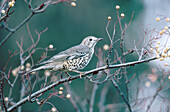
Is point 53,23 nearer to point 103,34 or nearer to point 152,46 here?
point 103,34

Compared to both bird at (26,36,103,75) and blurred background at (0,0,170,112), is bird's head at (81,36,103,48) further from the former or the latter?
blurred background at (0,0,170,112)

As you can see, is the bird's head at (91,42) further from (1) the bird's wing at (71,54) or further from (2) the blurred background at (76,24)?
(2) the blurred background at (76,24)

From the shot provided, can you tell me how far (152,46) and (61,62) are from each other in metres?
1.71

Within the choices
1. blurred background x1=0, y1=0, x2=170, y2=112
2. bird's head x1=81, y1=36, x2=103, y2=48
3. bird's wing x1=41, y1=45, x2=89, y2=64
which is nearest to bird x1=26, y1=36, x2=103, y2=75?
bird's wing x1=41, y1=45, x2=89, y2=64

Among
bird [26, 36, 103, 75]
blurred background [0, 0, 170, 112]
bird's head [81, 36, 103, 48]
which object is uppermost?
blurred background [0, 0, 170, 112]

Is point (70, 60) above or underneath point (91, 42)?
underneath

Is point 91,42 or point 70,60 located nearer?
point 70,60

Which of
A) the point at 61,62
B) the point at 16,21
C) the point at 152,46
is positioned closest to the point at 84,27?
the point at 16,21

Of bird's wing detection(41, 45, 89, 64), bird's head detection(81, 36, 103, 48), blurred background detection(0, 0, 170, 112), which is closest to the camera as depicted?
bird's wing detection(41, 45, 89, 64)

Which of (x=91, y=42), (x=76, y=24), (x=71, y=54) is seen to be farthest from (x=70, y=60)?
(x=76, y=24)

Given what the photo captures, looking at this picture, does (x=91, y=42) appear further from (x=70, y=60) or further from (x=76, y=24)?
(x=76, y=24)

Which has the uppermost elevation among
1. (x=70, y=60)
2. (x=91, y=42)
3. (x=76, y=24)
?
(x=76, y=24)

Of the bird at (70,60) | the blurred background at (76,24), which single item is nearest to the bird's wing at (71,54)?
the bird at (70,60)

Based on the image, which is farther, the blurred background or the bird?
the blurred background
